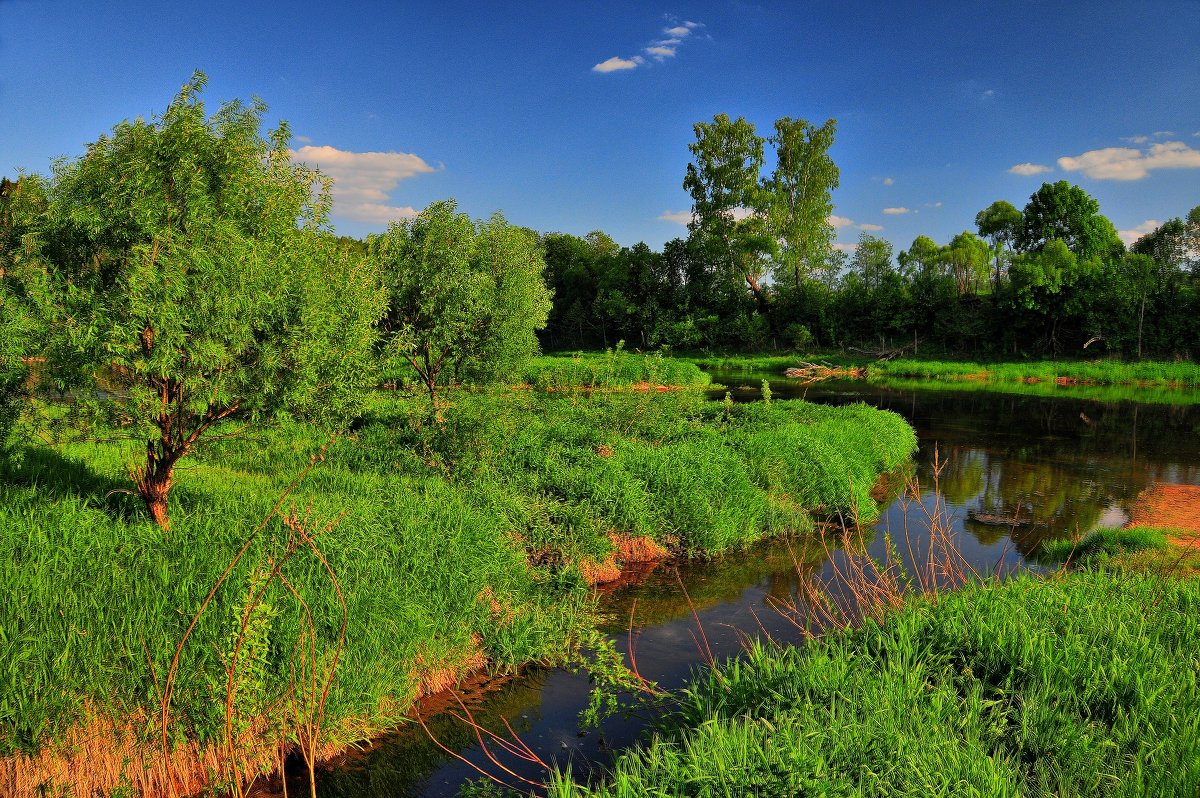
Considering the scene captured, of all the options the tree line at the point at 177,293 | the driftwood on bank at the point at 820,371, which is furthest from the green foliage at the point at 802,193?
the tree line at the point at 177,293

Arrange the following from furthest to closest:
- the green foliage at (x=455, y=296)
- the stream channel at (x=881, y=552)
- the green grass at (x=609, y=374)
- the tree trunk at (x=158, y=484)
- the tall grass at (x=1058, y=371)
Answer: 1. the tall grass at (x=1058, y=371)
2. the green grass at (x=609, y=374)
3. the green foliage at (x=455, y=296)
4. the tree trunk at (x=158, y=484)
5. the stream channel at (x=881, y=552)

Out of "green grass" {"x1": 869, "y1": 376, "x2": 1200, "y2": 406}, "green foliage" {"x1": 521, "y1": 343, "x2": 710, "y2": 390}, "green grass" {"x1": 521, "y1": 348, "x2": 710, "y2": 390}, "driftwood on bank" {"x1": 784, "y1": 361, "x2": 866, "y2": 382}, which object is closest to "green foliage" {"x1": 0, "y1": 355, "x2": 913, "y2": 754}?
"green foliage" {"x1": 521, "y1": 343, "x2": 710, "y2": 390}

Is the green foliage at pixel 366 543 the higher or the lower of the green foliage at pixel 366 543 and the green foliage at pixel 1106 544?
the higher

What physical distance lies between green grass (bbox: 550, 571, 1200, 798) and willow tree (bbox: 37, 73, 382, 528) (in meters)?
5.80

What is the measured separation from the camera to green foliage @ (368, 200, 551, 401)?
53.2 ft

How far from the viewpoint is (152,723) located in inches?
229

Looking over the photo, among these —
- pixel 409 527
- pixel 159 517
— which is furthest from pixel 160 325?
pixel 409 527

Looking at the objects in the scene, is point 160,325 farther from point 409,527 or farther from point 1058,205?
point 1058,205

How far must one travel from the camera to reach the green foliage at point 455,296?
53.2ft

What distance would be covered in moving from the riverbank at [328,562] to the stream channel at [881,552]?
1.74 feet

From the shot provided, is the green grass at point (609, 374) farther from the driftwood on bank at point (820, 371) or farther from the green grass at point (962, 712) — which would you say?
the green grass at point (962, 712)

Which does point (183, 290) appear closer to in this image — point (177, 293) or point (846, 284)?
point (177, 293)

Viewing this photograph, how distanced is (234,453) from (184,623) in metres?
7.29

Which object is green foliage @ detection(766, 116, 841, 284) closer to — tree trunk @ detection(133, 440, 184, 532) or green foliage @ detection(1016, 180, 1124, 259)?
green foliage @ detection(1016, 180, 1124, 259)
